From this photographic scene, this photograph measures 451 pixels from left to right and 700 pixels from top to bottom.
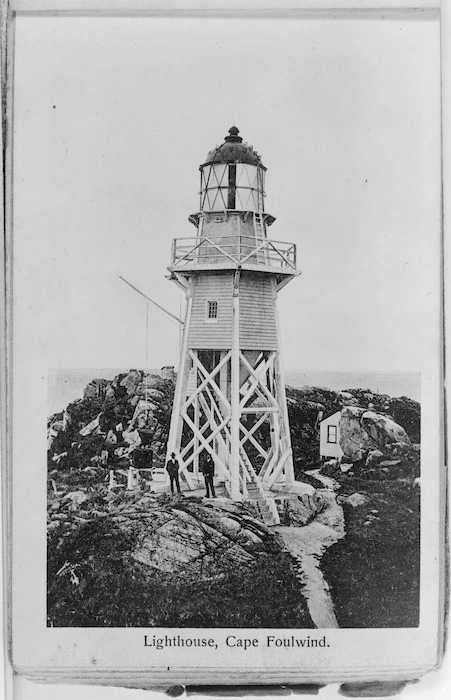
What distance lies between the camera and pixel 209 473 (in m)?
6.73

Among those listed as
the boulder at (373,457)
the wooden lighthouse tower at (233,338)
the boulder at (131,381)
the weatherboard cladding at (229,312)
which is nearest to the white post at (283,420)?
the wooden lighthouse tower at (233,338)

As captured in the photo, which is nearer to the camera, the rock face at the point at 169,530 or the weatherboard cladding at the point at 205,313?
the rock face at the point at 169,530

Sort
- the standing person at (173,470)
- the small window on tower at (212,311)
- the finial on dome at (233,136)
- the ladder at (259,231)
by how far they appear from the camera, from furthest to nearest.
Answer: the small window on tower at (212,311)
the ladder at (259,231)
the standing person at (173,470)
the finial on dome at (233,136)

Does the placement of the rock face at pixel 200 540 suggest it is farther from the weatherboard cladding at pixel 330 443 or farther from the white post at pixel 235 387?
the weatherboard cladding at pixel 330 443

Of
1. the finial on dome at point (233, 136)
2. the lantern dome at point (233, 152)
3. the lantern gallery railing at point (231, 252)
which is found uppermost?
the finial on dome at point (233, 136)

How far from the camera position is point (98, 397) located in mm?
6430

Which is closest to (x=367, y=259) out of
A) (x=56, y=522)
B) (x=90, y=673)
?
(x=56, y=522)

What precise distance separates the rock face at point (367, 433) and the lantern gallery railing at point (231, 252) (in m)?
1.64

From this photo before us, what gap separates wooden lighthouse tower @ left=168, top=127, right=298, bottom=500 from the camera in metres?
6.65

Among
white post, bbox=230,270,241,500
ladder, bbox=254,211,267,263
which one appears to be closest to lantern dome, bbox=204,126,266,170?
ladder, bbox=254,211,267,263

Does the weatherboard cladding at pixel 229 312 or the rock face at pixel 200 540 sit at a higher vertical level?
the weatherboard cladding at pixel 229 312

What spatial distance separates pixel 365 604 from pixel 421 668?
2.81ft

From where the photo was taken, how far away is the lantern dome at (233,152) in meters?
6.36

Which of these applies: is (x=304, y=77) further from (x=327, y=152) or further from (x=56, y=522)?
(x=56, y=522)
